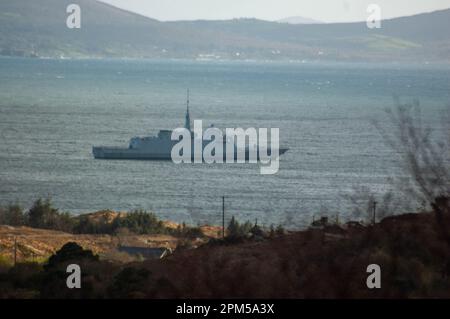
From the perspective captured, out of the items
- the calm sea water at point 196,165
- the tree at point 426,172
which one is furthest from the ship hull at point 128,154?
the tree at point 426,172

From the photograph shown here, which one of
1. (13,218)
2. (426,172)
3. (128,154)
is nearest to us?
(426,172)

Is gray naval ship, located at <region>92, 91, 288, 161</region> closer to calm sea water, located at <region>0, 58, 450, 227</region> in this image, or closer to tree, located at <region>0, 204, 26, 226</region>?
calm sea water, located at <region>0, 58, 450, 227</region>

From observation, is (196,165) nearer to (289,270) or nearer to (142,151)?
(142,151)

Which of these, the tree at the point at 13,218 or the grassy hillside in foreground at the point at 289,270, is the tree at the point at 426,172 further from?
the tree at the point at 13,218

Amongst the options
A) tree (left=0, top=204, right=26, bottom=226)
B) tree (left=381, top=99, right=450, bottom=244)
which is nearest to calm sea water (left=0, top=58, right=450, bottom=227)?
tree (left=381, top=99, right=450, bottom=244)

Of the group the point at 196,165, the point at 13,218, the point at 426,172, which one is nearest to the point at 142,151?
the point at 196,165

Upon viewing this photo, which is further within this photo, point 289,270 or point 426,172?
point 289,270

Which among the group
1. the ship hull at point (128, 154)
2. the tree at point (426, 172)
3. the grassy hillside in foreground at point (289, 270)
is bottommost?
the ship hull at point (128, 154)

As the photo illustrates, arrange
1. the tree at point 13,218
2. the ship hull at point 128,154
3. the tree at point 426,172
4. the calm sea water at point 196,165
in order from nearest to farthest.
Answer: the tree at point 426,172 < the tree at point 13,218 < the calm sea water at point 196,165 < the ship hull at point 128,154
